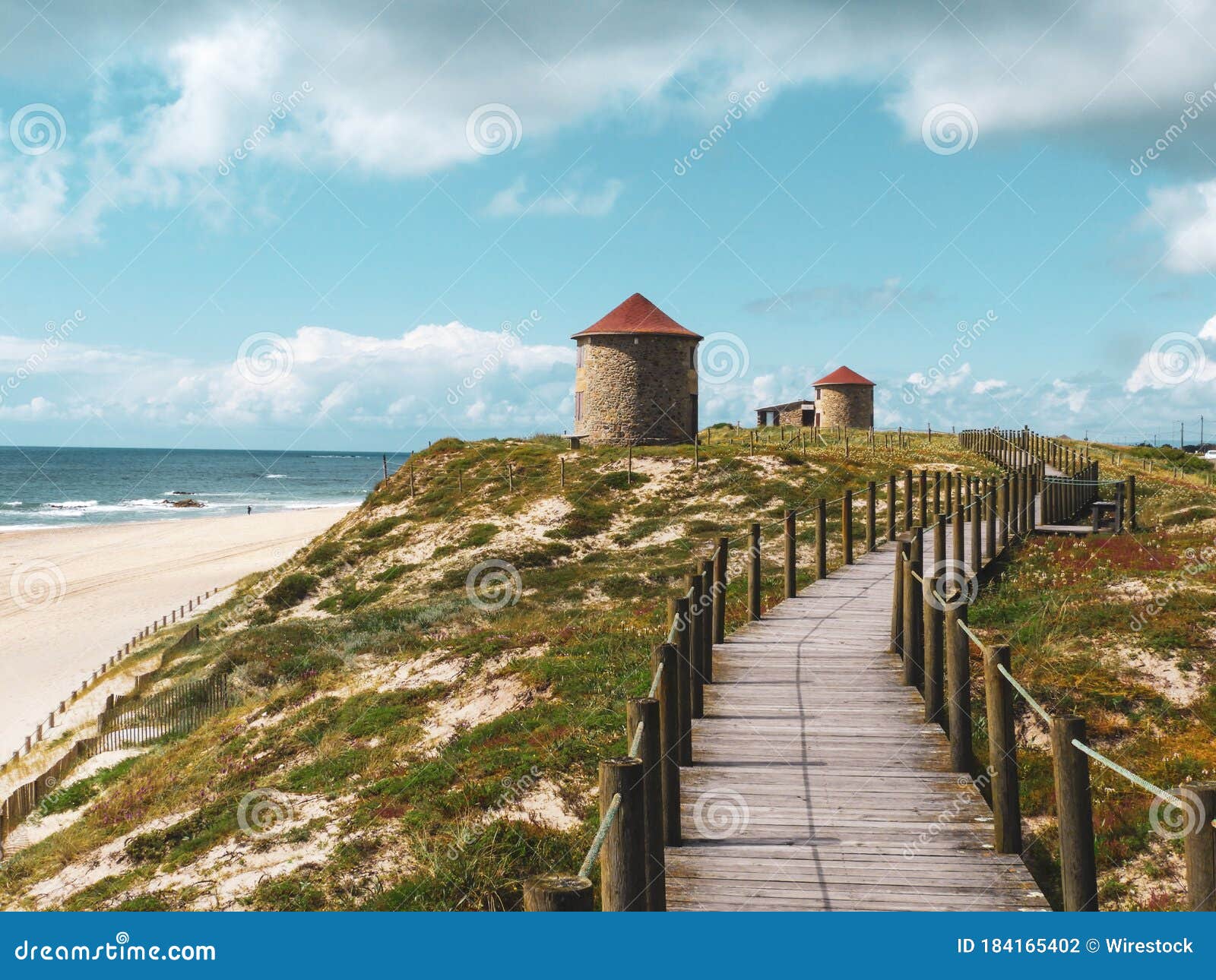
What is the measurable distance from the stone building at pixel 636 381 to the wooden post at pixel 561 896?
127 ft

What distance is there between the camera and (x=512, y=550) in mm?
25797

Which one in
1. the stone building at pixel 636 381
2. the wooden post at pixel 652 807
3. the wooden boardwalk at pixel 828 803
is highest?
the stone building at pixel 636 381

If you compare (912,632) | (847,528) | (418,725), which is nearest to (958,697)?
(912,632)

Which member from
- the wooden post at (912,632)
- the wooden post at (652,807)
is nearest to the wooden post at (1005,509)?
the wooden post at (912,632)

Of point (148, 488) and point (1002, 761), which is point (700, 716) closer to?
point (1002, 761)

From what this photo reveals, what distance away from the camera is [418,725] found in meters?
11.8

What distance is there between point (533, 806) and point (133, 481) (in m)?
129

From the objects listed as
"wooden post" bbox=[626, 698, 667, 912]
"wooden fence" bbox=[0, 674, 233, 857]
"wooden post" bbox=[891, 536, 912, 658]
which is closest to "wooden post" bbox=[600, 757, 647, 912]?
"wooden post" bbox=[626, 698, 667, 912]

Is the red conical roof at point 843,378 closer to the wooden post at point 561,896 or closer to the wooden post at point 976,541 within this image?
the wooden post at point 976,541

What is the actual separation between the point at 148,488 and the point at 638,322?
9048cm

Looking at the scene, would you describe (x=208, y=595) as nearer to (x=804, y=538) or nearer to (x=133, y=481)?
(x=804, y=538)

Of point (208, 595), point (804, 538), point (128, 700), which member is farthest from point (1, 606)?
point (804, 538)

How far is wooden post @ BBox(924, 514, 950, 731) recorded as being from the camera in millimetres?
7895

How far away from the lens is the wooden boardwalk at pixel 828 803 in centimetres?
542
